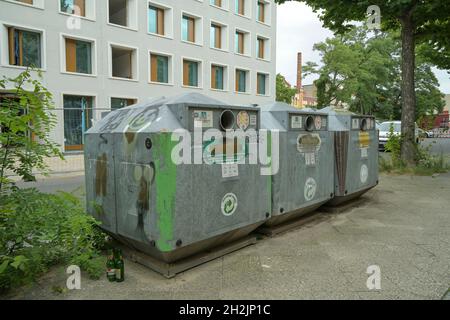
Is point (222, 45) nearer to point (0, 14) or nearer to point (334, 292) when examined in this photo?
point (0, 14)

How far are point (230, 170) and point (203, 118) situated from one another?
22.1 inches

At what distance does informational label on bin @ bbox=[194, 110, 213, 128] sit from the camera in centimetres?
298

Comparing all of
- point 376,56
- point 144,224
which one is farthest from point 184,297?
point 376,56

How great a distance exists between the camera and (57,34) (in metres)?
16.3

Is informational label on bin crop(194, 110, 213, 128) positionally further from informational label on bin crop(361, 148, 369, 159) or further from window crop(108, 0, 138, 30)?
window crop(108, 0, 138, 30)

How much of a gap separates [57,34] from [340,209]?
630 inches

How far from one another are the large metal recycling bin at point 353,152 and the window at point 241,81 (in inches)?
792

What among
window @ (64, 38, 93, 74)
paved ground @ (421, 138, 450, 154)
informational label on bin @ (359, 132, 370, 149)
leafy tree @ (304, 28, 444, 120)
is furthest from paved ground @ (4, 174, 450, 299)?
leafy tree @ (304, 28, 444, 120)

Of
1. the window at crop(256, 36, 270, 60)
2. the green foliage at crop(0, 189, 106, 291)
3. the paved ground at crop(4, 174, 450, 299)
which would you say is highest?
the window at crop(256, 36, 270, 60)

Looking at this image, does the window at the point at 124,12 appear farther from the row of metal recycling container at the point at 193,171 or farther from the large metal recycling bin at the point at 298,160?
the row of metal recycling container at the point at 193,171

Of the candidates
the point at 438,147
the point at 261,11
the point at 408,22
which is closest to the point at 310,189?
the point at 408,22

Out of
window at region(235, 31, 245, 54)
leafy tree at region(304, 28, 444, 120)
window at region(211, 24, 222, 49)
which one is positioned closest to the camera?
window at region(211, 24, 222, 49)

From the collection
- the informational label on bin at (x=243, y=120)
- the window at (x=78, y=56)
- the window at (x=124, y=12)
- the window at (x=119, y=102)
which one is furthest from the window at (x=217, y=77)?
the informational label on bin at (x=243, y=120)

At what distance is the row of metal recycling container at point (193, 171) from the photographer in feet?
9.22
